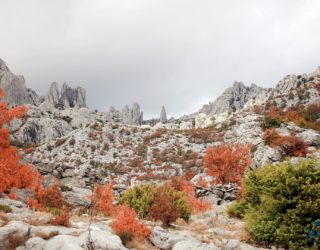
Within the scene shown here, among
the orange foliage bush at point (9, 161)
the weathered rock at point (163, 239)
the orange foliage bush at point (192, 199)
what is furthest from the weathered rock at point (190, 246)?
the orange foliage bush at point (192, 199)

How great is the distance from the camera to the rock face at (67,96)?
Result: 17375cm

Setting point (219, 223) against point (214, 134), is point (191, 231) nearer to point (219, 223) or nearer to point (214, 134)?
point (219, 223)

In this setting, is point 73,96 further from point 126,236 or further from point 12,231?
point 12,231

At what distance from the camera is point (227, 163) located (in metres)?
40.6

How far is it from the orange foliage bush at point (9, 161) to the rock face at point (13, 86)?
127528mm

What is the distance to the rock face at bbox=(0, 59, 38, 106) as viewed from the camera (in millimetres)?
147250

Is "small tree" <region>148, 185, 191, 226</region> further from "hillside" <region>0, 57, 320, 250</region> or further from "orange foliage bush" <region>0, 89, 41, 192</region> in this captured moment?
"orange foliage bush" <region>0, 89, 41, 192</region>

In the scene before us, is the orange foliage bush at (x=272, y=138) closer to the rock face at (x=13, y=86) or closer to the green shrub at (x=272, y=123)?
the green shrub at (x=272, y=123)

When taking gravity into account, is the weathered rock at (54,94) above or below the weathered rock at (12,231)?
above

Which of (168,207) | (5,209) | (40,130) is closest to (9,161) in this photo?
(5,209)

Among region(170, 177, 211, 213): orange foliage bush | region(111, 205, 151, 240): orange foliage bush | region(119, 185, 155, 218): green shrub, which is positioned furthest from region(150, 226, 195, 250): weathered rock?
region(170, 177, 211, 213): orange foliage bush

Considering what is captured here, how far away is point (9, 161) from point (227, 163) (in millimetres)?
25163

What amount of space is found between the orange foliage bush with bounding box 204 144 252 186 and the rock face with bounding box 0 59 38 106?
12427 cm

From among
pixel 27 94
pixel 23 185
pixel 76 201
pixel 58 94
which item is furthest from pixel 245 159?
pixel 58 94
